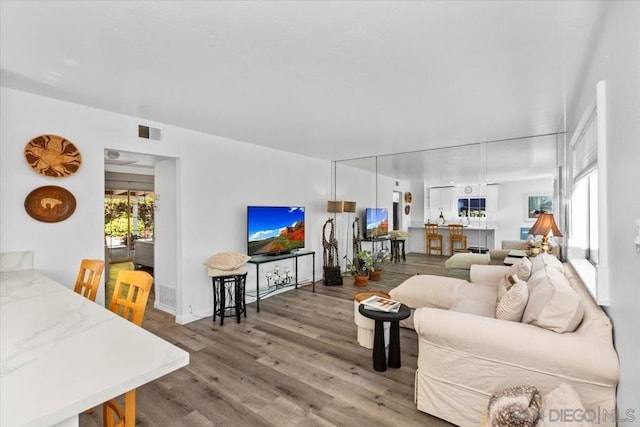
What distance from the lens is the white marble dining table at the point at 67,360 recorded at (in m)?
0.79

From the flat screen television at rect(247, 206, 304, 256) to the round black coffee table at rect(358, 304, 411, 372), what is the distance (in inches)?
85.2

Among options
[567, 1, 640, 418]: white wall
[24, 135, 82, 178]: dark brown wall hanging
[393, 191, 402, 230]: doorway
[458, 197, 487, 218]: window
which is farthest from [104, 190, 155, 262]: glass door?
[567, 1, 640, 418]: white wall

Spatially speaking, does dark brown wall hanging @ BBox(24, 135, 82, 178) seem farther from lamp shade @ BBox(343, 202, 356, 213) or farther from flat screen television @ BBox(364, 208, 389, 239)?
flat screen television @ BBox(364, 208, 389, 239)

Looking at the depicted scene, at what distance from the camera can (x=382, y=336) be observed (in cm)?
256

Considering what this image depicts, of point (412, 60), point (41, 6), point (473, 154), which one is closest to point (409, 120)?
point (412, 60)

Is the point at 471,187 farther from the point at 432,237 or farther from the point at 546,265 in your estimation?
the point at 546,265

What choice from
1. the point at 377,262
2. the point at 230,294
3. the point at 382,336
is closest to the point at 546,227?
the point at 382,336

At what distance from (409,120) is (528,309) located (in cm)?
225

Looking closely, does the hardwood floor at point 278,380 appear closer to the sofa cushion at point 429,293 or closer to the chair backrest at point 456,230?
the sofa cushion at point 429,293

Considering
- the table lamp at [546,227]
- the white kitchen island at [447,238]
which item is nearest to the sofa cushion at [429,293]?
the table lamp at [546,227]

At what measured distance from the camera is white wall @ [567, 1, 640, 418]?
1.15 metres

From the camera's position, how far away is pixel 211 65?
2070 millimetres

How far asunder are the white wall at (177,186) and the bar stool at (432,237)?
2.03 metres

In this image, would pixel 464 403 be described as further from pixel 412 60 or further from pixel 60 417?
pixel 412 60
